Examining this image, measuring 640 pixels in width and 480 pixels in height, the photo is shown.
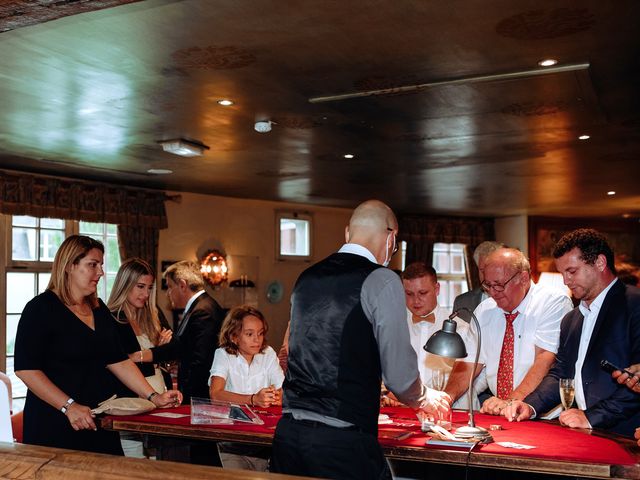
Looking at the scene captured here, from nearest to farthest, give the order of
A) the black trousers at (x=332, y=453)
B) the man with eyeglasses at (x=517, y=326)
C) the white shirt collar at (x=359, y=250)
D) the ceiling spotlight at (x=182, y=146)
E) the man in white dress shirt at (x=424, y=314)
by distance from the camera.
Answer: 1. the black trousers at (x=332, y=453)
2. the white shirt collar at (x=359, y=250)
3. the man with eyeglasses at (x=517, y=326)
4. the man in white dress shirt at (x=424, y=314)
5. the ceiling spotlight at (x=182, y=146)

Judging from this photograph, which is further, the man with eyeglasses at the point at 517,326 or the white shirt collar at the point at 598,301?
the man with eyeglasses at the point at 517,326

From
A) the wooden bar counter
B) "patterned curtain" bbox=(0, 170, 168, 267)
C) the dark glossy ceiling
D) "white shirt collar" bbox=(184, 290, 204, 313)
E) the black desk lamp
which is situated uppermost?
the dark glossy ceiling

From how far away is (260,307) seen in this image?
1184 centimetres

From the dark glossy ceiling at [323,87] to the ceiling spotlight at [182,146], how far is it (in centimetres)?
13

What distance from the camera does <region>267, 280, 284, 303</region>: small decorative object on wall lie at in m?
12.0

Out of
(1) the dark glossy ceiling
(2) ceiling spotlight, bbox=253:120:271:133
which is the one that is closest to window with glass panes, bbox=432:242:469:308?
(1) the dark glossy ceiling

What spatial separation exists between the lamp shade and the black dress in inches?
64.5

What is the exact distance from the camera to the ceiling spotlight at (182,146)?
6844 millimetres

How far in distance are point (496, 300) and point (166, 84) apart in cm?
251

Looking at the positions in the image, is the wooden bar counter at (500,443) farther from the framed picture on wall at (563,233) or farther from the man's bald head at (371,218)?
the framed picture on wall at (563,233)

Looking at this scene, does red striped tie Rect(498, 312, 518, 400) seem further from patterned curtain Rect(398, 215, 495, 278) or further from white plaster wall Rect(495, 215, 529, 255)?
white plaster wall Rect(495, 215, 529, 255)

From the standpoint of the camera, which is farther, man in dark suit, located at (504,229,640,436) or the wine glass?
man in dark suit, located at (504,229,640,436)

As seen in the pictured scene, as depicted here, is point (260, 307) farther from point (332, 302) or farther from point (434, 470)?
point (332, 302)

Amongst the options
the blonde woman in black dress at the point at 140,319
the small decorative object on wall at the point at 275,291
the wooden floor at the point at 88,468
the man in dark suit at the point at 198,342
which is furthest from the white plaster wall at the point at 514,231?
the wooden floor at the point at 88,468
